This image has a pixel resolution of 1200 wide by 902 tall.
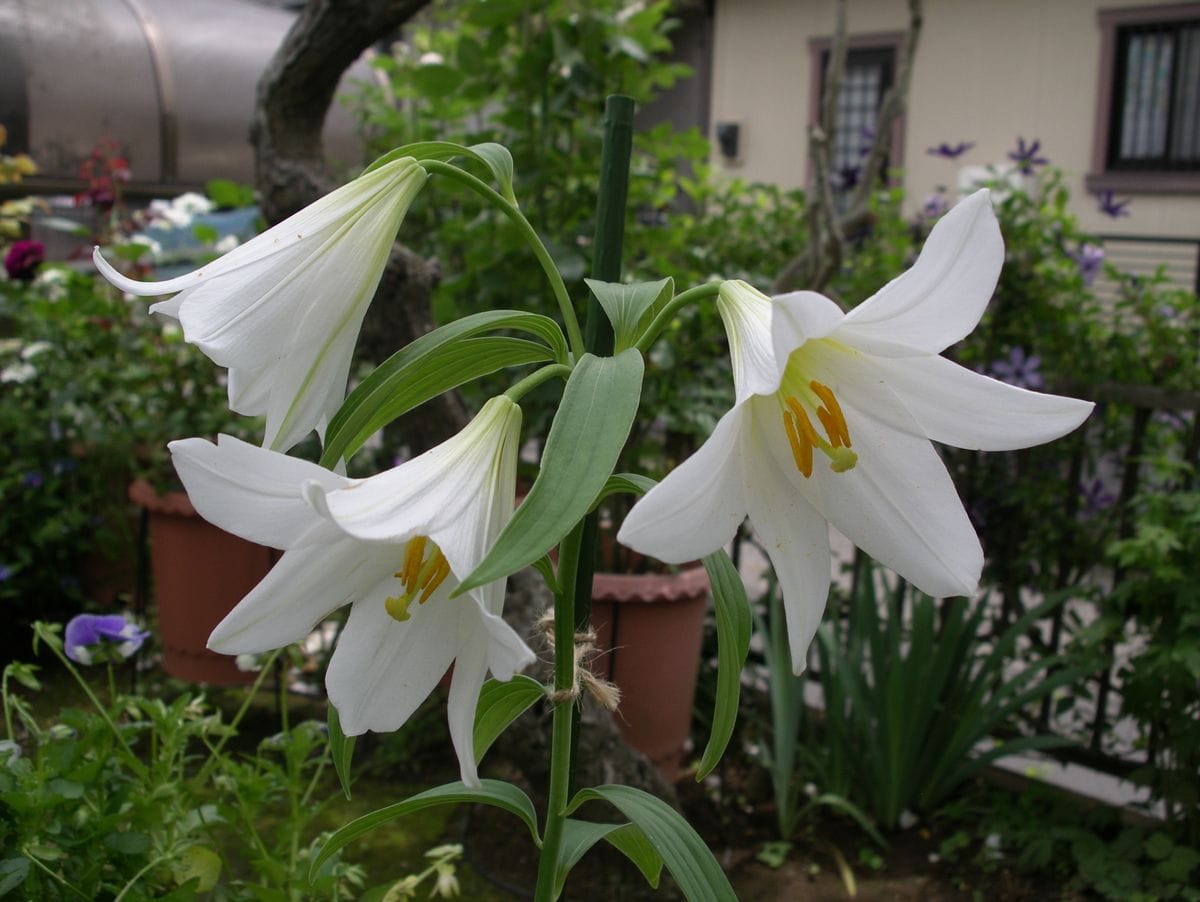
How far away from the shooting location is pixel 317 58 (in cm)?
242

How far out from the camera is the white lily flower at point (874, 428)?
687 mm

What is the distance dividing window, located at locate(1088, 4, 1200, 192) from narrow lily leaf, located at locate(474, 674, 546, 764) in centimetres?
814

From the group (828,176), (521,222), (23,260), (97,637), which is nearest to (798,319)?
(521,222)

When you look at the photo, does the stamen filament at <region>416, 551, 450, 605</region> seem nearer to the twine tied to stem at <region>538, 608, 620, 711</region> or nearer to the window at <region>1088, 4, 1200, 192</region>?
the twine tied to stem at <region>538, 608, 620, 711</region>

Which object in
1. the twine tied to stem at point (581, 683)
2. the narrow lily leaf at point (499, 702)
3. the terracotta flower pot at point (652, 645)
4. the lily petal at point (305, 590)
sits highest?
the lily petal at point (305, 590)

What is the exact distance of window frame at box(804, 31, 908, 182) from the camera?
877 cm

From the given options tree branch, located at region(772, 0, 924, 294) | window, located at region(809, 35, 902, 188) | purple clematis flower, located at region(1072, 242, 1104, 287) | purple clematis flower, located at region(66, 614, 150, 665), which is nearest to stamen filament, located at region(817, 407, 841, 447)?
purple clematis flower, located at region(66, 614, 150, 665)

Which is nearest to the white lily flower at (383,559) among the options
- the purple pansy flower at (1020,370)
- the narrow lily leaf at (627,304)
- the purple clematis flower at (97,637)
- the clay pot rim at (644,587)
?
the narrow lily leaf at (627,304)

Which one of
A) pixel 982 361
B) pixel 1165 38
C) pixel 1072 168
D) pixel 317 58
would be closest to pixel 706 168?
pixel 982 361

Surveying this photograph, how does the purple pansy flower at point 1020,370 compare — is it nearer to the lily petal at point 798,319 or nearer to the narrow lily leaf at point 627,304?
the narrow lily leaf at point 627,304

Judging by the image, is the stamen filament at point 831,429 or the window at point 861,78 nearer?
the stamen filament at point 831,429

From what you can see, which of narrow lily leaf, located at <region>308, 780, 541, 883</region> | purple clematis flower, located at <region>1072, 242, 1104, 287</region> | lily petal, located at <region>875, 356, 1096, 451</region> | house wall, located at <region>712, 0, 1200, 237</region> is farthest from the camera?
house wall, located at <region>712, 0, 1200, 237</region>

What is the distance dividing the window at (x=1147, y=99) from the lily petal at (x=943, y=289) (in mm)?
8121

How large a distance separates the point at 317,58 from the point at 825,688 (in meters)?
1.80
